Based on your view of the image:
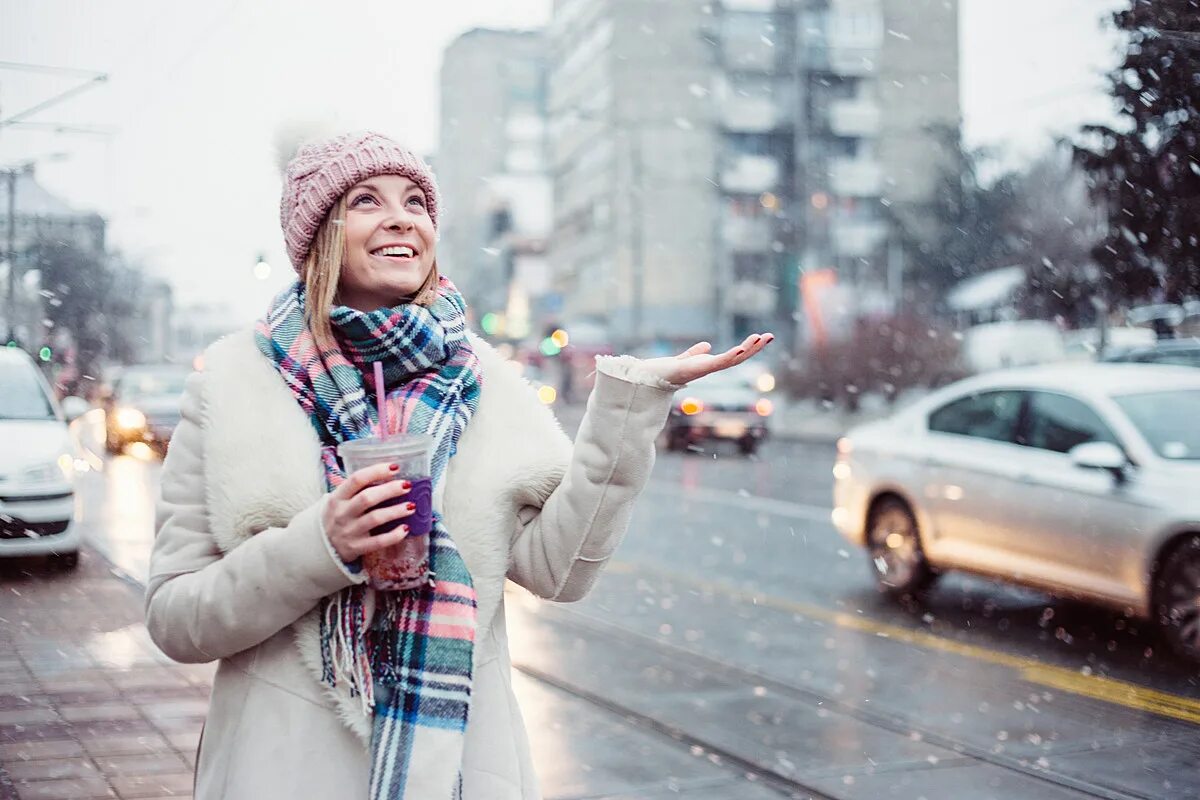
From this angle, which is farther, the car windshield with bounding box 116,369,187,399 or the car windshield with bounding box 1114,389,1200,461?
the car windshield with bounding box 116,369,187,399

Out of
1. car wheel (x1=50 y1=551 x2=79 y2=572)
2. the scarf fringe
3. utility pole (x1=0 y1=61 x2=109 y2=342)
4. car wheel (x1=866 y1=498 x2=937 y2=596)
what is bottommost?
car wheel (x1=50 y1=551 x2=79 y2=572)

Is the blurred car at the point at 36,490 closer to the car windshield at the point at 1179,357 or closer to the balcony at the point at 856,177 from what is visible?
the car windshield at the point at 1179,357

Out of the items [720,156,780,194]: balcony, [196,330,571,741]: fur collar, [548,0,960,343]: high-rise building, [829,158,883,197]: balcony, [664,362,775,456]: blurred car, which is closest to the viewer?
[196,330,571,741]: fur collar

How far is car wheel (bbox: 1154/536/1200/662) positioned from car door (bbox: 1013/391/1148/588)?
0.22 m

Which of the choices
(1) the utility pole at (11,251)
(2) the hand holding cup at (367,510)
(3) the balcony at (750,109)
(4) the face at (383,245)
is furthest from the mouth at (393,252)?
(3) the balcony at (750,109)

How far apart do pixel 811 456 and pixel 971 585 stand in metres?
15.2

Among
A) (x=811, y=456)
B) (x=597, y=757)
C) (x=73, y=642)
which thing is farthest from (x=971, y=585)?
(x=811, y=456)

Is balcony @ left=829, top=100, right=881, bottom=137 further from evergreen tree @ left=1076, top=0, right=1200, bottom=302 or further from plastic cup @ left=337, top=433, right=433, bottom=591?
plastic cup @ left=337, top=433, right=433, bottom=591

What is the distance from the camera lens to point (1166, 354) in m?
10.1

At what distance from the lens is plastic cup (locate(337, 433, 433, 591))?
1882mm

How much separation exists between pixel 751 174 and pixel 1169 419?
6313 cm

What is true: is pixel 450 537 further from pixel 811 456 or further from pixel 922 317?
pixel 922 317

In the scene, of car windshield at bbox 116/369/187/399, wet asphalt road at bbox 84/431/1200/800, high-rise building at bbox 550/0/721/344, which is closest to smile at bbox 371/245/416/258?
wet asphalt road at bbox 84/431/1200/800

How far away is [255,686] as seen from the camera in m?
2.11
